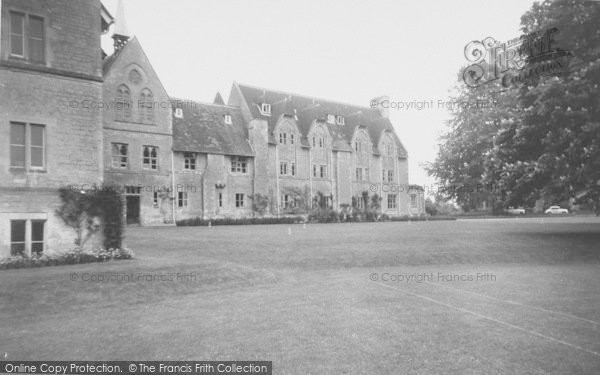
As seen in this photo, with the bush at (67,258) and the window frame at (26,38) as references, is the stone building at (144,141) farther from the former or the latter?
the bush at (67,258)

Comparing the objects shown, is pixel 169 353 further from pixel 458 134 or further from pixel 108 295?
pixel 458 134

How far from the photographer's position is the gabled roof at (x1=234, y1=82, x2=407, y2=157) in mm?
47344

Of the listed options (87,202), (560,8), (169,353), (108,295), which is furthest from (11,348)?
(560,8)

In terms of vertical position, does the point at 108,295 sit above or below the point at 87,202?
below

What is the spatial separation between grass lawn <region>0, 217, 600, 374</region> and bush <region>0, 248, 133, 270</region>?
0.96m

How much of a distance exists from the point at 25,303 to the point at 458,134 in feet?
133

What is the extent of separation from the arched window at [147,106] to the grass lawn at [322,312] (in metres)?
21.7

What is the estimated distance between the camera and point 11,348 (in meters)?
7.22

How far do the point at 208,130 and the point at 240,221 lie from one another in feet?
34.0

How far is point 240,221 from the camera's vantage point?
3669 centimetres

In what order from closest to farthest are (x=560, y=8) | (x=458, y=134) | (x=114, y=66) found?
(x=560, y=8)
(x=114, y=66)
(x=458, y=134)

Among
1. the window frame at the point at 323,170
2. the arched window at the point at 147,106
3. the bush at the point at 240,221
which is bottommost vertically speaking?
the bush at the point at 240,221

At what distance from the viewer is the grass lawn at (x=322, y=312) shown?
658 centimetres

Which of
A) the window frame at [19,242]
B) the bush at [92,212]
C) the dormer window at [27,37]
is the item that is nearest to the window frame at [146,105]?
the dormer window at [27,37]
